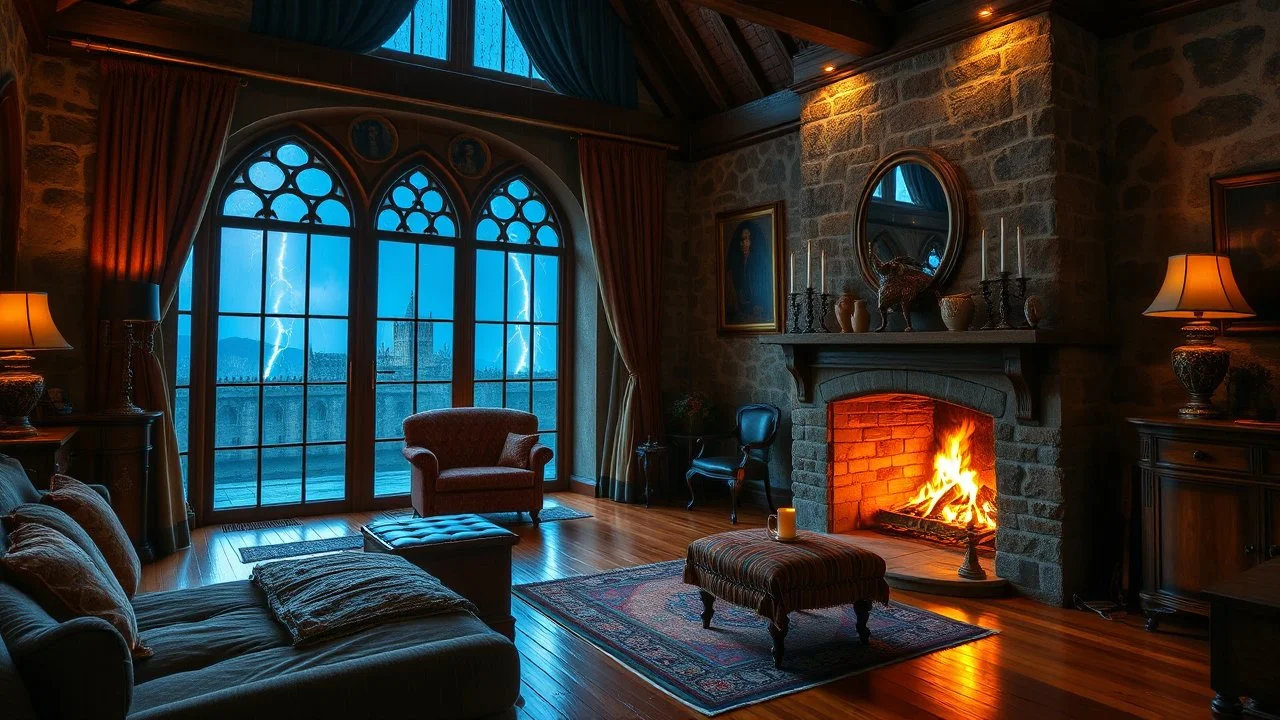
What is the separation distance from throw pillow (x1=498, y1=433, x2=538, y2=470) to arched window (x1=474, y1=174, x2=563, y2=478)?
94 cm

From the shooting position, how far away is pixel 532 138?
23.5 feet

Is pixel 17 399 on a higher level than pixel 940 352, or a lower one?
Result: lower

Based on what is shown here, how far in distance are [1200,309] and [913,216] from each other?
177 centimetres

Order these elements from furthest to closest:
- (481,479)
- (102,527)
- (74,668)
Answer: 1. (481,479)
2. (102,527)
3. (74,668)

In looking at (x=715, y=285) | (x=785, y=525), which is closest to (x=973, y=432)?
(x=785, y=525)

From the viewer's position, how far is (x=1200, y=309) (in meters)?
3.81

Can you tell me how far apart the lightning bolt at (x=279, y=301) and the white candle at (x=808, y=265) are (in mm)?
4072

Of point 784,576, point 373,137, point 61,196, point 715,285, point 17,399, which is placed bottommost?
point 784,576

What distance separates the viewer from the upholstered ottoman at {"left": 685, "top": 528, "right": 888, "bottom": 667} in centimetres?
333

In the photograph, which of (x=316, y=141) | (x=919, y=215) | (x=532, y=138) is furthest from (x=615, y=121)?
(x=919, y=215)

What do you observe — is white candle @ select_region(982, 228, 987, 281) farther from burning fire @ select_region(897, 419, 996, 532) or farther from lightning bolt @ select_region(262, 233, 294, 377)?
lightning bolt @ select_region(262, 233, 294, 377)

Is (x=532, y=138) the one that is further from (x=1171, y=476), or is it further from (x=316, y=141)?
(x=1171, y=476)

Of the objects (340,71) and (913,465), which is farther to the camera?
(340,71)

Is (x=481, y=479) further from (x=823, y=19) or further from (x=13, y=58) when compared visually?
(x=823, y=19)
